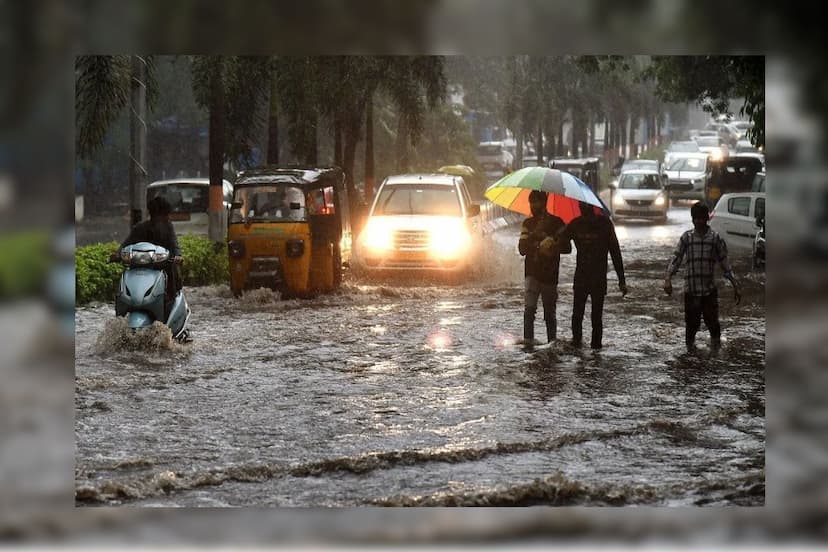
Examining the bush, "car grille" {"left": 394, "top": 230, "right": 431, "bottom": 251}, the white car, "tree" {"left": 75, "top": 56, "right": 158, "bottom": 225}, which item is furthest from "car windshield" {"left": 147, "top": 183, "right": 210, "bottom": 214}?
the white car

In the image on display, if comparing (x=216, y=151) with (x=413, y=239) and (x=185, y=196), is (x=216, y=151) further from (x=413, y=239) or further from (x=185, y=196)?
(x=413, y=239)

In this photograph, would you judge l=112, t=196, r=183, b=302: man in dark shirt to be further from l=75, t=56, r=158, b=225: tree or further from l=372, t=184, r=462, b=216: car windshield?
l=372, t=184, r=462, b=216: car windshield

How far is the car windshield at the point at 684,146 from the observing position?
15500 mm

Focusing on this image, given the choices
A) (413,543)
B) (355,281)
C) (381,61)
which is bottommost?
(413,543)

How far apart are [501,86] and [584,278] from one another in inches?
74.1

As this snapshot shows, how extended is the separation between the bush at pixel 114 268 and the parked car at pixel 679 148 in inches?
177

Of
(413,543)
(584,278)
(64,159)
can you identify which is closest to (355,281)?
(584,278)

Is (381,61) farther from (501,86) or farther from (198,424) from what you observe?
(198,424)

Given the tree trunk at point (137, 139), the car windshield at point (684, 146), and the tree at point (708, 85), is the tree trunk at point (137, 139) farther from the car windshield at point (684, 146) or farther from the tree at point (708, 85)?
the car windshield at point (684, 146)

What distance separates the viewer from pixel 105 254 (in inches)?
583

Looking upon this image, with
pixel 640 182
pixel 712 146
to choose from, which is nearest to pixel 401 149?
pixel 640 182

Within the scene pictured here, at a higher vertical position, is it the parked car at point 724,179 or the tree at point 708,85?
the tree at point 708,85

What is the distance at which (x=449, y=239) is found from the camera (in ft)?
56.4

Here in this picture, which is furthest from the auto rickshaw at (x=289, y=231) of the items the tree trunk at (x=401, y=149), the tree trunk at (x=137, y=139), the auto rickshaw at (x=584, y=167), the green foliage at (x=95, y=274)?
the auto rickshaw at (x=584, y=167)
